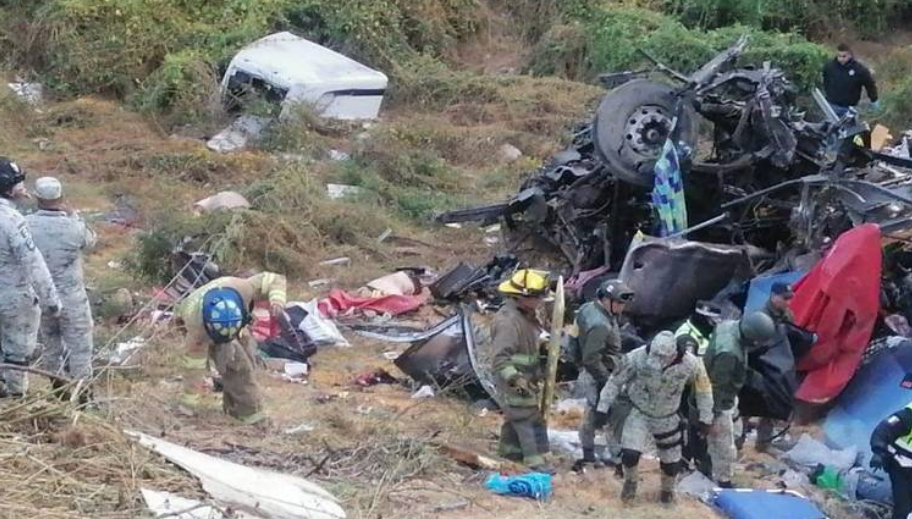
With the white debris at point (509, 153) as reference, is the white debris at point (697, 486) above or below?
above

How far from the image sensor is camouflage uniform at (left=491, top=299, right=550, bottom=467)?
27.0 ft

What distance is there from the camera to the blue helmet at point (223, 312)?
8172mm

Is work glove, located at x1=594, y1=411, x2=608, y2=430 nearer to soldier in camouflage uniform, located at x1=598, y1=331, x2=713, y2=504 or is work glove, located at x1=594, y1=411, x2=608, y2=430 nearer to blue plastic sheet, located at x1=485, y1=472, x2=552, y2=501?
soldier in camouflage uniform, located at x1=598, y1=331, x2=713, y2=504

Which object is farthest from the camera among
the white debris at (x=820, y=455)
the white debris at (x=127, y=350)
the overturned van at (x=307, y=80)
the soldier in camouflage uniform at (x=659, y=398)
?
the overturned van at (x=307, y=80)

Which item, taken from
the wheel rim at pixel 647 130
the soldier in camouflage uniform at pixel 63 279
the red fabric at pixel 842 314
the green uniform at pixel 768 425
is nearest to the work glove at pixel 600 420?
the green uniform at pixel 768 425

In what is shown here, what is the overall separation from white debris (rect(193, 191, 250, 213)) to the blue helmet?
16.8 feet

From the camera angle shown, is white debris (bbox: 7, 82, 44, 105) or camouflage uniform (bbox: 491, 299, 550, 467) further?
white debris (bbox: 7, 82, 44, 105)

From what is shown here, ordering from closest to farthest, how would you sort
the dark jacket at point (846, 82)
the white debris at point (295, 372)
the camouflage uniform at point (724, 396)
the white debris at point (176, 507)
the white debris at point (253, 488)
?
the white debris at point (176, 507) → the white debris at point (253, 488) → the camouflage uniform at point (724, 396) → the white debris at point (295, 372) → the dark jacket at point (846, 82)

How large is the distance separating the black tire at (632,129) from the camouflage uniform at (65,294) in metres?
4.46

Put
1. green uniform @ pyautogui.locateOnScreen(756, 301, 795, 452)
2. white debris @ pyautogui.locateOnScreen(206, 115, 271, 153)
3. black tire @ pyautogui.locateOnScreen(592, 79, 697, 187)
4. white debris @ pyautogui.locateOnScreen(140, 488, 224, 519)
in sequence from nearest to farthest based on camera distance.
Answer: white debris @ pyautogui.locateOnScreen(140, 488, 224, 519)
green uniform @ pyautogui.locateOnScreen(756, 301, 795, 452)
black tire @ pyautogui.locateOnScreen(592, 79, 697, 187)
white debris @ pyautogui.locateOnScreen(206, 115, 271, 153)

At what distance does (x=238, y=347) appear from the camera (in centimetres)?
848

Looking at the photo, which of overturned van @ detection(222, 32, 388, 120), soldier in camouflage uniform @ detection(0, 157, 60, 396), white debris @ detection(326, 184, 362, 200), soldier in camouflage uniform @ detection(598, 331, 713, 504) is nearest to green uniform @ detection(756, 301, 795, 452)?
soldier in camouflage uniform @ detection(598, 331, 713, 504)

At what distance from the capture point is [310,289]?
40.5 feet

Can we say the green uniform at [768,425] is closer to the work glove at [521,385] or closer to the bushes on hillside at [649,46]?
the work glove at [521,385]
